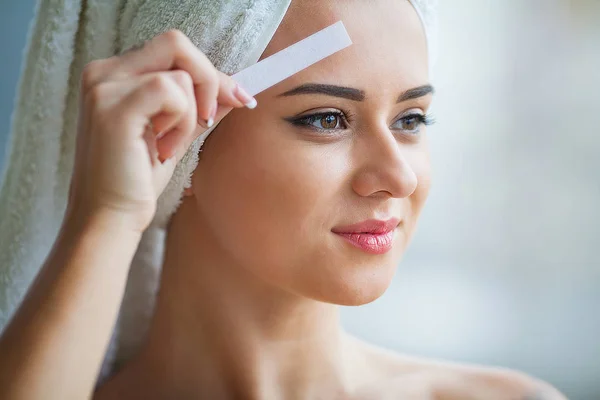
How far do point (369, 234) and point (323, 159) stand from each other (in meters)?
0.14

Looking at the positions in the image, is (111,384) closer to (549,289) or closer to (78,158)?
(78,158)

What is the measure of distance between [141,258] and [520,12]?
1.13 meters

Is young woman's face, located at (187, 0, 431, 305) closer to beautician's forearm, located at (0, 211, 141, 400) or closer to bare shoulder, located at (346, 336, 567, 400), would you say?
beautician's forearm, located at (0, 211, 141, 400)

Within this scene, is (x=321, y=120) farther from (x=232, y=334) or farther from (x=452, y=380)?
(x=452, y=380)

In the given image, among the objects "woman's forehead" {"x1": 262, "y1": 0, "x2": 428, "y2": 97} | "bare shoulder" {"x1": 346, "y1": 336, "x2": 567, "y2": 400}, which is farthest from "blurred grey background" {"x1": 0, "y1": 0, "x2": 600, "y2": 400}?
"woman's forehead" {"x1": 262, "y1": 0, "x2": 428, "y2": 97}

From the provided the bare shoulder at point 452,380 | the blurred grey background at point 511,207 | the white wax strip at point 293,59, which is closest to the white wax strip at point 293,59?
the white wax strip at point 293,59

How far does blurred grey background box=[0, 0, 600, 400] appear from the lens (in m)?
1.74

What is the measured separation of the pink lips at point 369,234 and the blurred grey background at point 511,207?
751 mm

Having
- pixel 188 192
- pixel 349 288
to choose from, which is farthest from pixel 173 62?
pixel 349 288

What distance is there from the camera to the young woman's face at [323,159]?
3.30ft

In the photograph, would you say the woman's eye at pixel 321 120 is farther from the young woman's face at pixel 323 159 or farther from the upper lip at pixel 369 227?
the upper lip at pixel 369 227

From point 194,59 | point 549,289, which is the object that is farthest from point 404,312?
point 194,59

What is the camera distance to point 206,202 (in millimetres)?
1109

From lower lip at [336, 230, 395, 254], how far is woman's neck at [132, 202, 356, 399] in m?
0.18
